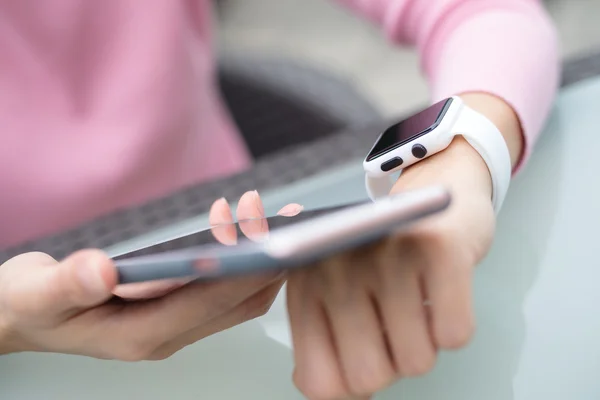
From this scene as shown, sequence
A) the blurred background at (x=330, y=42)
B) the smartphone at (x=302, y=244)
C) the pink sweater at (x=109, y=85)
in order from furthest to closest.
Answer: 1. the blurred background at (x=330, y=42)
2. the pink sweater at (x=109, y=85)
3. the smartphone at (x=302, y=244)

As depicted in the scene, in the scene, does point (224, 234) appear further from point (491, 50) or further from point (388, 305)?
point (491, 50)

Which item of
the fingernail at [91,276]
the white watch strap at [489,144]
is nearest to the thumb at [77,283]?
the fingernail at [91,276]

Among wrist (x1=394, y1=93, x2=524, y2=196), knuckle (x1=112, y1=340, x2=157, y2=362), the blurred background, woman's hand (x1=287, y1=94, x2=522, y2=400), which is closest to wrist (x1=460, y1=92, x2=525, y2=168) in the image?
wrist (x1=394, y1=93, x2=524, y2=196)

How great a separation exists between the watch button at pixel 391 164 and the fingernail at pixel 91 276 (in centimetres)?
17

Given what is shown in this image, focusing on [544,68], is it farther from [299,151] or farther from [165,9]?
[165,9]

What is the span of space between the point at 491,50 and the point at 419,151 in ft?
0.51

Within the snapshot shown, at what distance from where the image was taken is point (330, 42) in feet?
4.92

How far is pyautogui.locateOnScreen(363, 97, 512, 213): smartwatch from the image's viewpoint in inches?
13.5

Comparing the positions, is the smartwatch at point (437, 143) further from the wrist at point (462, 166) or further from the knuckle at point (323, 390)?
the knuckle at point (323, 390)

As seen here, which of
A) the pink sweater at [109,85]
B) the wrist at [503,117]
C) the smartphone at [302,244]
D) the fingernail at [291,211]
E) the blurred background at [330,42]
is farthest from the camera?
the blurred background at [330,42]

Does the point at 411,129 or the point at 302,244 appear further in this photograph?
the point at 411,129

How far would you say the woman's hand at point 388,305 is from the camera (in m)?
0.25

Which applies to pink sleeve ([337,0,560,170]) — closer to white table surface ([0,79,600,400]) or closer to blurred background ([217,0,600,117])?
white table surface ([0,79,600,400])

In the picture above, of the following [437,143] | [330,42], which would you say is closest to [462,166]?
[437,143]
